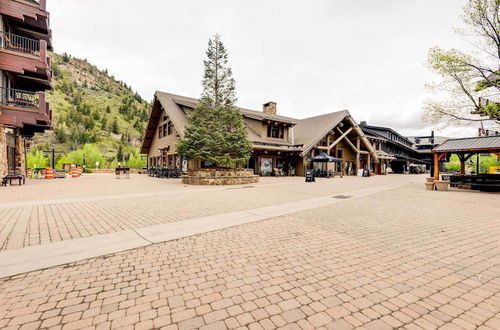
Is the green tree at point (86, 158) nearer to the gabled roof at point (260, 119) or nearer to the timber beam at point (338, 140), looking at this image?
the gabled roof at point (260, 119)

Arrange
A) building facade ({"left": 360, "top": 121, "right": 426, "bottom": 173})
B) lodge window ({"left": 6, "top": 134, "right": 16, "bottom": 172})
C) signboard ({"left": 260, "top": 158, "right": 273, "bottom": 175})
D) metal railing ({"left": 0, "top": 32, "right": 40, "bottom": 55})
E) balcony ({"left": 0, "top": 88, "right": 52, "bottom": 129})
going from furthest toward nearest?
1. building facade ({"left": 360, "top": 121, "right": 426, "bottom": 173})
2. signboard ({"left": 260, "top": 158, "right": 273, "bottom": 175})
3. lodge window ({"left": 6, "top": 134, "right": 16, "bottom": 172})
4. metal railing ({"left": 0, "top": 32, "right": 40, "bottom": 55})
5. balcony ({"left": 0, "top": 88, "right": 52, "bottom": 129})

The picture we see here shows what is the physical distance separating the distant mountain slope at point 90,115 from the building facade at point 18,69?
5865cm

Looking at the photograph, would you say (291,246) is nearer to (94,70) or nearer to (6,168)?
(6,168)

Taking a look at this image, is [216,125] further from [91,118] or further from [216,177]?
[91,118]

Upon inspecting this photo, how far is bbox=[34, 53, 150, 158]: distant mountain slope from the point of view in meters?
78.5

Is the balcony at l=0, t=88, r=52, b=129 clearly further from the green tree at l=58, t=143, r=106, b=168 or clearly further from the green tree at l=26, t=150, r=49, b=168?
the green tree at l=58, t=143, r=106, b=168

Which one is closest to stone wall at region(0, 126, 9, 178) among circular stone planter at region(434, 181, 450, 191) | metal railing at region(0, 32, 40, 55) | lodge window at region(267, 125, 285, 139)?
metal railing at region(0, 32, 40, 55)

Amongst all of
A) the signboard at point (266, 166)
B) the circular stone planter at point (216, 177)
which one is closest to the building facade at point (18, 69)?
the circular stone planter at point (216, 177)

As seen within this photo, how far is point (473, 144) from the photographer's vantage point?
48.0ft

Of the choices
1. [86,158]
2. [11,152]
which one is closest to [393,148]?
[11,152]

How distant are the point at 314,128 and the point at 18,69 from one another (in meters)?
28.3

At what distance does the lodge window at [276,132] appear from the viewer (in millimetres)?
28422

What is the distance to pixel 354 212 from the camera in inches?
298

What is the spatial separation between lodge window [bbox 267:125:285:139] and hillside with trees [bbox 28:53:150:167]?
25351 mm
